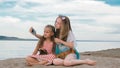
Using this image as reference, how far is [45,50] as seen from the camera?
983cm

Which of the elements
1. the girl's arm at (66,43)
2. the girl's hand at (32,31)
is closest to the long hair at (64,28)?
the girl's arm at (66,43)

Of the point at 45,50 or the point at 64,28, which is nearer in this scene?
the point at 64,28

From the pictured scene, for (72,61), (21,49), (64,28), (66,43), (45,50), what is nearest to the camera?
(66,43)

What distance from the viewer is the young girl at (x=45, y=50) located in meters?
9.78

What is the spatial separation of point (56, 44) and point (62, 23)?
0.48 m

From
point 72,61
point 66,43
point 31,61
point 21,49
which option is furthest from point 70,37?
point 21,49

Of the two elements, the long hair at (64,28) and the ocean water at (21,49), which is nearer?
the long hair at (64,28)

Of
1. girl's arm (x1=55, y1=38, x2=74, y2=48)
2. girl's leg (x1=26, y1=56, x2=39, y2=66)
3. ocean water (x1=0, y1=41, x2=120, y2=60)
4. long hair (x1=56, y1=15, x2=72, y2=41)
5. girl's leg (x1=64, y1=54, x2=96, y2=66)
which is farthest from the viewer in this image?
ocean water (x1=0, y1=41, x2=120, y2=60)

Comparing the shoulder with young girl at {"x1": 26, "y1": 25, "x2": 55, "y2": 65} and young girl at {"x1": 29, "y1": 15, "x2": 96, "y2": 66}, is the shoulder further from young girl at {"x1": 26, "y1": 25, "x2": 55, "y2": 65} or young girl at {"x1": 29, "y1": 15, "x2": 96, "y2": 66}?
young girl at {"x1": 26, "y1": 25, "x2": 55, "y2": 65}

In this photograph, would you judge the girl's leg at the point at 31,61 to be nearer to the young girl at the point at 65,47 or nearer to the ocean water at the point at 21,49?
the young girl at the point at 65,47

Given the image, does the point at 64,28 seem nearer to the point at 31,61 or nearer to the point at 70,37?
the point at 70,37

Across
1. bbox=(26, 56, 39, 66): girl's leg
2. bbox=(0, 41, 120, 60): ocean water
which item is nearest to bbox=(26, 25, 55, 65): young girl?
bbox=(26, 56, 39, 66): girl's leg

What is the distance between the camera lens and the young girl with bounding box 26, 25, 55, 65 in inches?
385

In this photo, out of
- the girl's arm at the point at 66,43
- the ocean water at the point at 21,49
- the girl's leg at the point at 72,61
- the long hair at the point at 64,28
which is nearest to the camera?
the girl's arm at the point at 66,43
